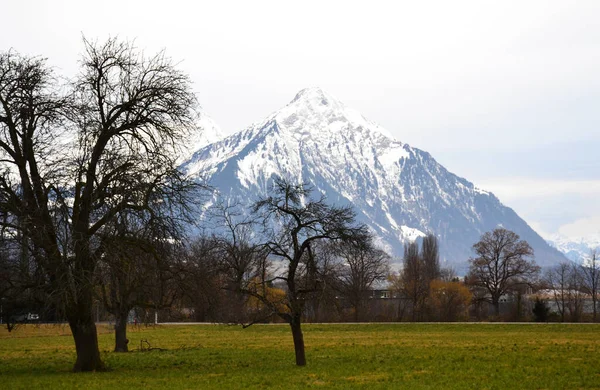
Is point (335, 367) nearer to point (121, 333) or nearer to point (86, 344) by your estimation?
point (86, 344)

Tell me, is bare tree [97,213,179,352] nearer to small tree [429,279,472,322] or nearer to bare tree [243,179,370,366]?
bare tree [243,179,370,366]

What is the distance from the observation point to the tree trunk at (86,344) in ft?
95.5

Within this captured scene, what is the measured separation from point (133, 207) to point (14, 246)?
4220mm

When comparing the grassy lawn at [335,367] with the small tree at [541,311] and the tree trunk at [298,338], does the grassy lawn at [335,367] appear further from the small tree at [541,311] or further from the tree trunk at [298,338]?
the small tree at [541,311]

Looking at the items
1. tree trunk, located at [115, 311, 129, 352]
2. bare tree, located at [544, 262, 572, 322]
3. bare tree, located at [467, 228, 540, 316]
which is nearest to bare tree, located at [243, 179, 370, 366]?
tree trunk, located at [115, 311, 129, 352]

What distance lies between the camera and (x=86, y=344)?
30047mm

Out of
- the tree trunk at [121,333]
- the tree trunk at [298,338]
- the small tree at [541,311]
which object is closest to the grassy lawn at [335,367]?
the tree trunk at [298,338]

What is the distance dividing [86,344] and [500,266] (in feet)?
325

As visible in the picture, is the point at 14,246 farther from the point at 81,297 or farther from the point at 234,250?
the point at 234,250

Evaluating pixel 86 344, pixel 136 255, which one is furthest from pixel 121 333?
pixel 136 255

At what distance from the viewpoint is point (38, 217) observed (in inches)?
1055

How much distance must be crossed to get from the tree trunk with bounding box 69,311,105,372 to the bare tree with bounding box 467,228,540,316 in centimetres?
9164

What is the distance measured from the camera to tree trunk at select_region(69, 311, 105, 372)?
1146 inches

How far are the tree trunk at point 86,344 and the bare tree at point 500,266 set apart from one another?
9164 centimetres
